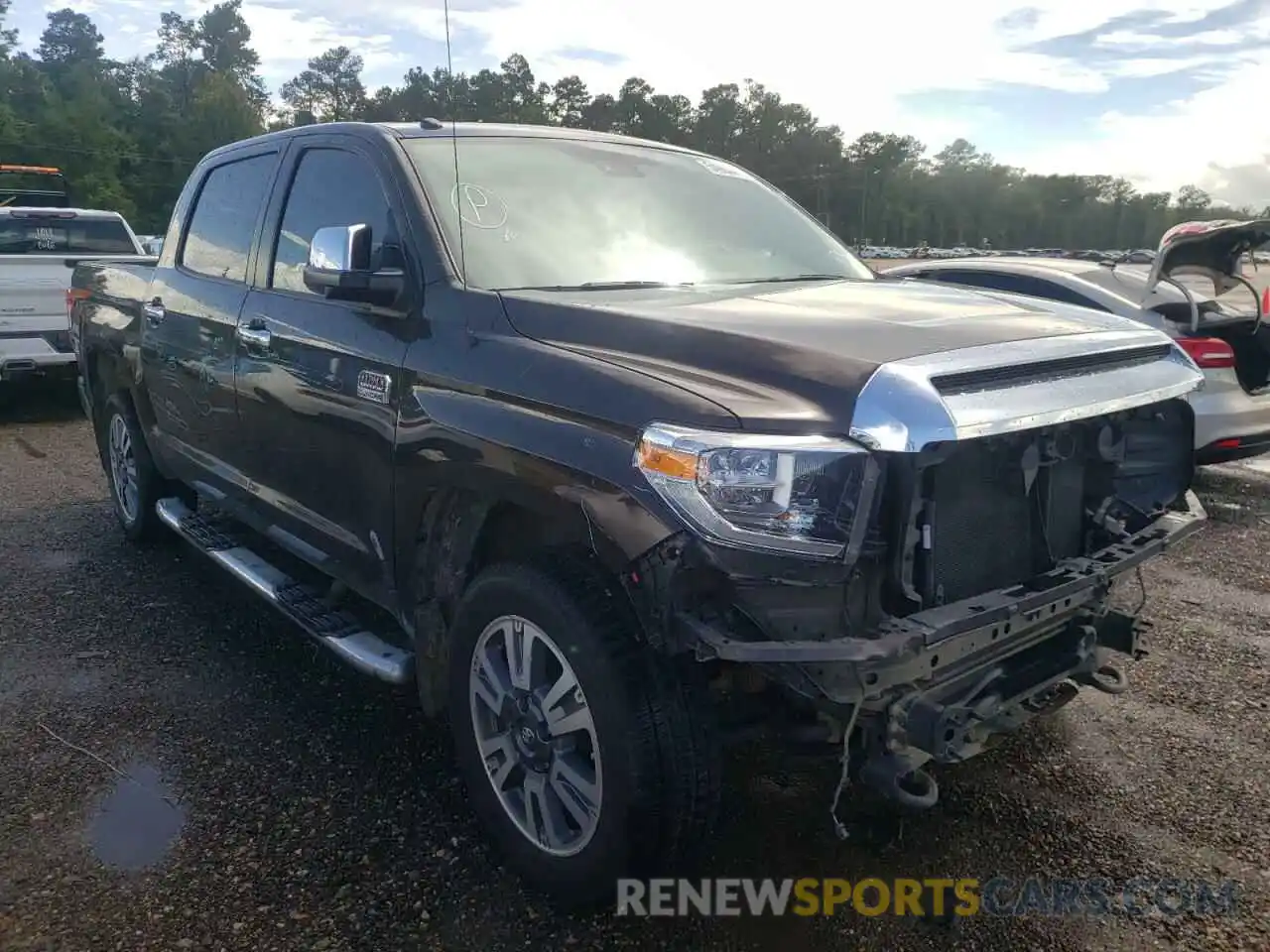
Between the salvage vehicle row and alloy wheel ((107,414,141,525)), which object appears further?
alloy wheel ((107,414,141,525))

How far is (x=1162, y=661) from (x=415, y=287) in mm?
3383

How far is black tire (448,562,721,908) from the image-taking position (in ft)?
7.78

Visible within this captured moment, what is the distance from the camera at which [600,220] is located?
348cm

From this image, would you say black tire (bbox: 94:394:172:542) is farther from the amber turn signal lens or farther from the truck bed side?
the amber turn signal lens

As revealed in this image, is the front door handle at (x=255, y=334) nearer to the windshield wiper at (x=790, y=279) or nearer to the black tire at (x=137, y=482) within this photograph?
the windshield wiper at (x=790, y=279)

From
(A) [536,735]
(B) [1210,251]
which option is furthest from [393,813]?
(B) [1210,251]

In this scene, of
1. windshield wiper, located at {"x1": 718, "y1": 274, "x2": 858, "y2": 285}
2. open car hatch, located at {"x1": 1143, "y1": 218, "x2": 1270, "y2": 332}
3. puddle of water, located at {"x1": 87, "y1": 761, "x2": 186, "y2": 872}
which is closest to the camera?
puddle of water, located at {"x1": 87, "y1": 761, "x2": 186, "y2": 872}

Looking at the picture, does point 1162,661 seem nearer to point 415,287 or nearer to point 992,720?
point 992,720

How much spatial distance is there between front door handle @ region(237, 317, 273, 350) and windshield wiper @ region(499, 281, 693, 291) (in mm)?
1283

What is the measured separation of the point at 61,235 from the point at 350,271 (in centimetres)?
902

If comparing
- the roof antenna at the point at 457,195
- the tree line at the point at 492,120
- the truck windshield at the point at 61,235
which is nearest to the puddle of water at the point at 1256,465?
the tree line at the point at 492,120

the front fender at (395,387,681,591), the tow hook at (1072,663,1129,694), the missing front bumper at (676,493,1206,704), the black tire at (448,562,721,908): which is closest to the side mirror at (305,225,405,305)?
the front fender at (395,387,681,591)

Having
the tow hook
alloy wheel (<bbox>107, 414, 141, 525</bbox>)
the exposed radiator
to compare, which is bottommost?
alloy wheel (<bbox>107, 414, 141, 525</bbox>)

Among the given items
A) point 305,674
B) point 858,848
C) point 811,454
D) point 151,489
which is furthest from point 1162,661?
point 151,489
